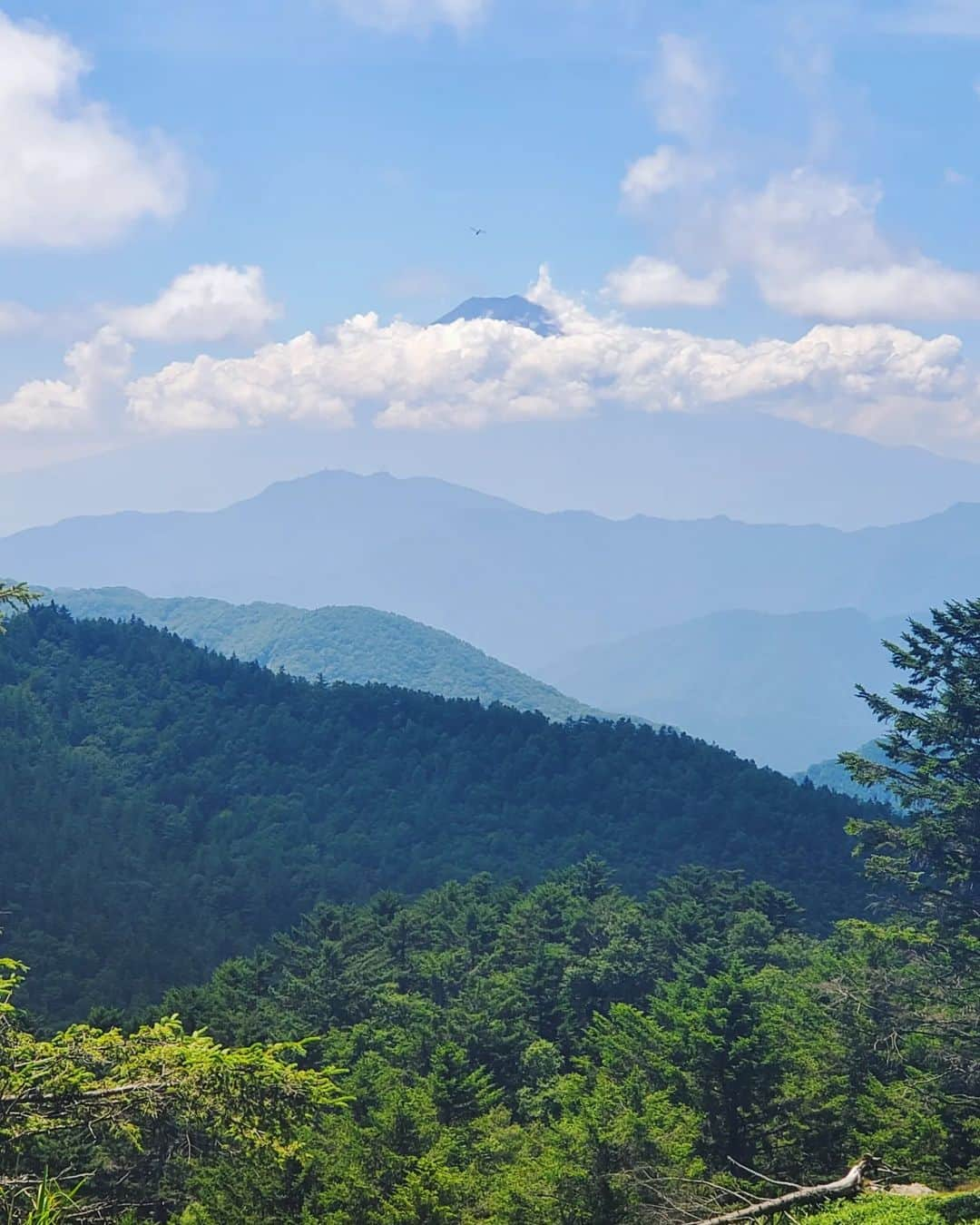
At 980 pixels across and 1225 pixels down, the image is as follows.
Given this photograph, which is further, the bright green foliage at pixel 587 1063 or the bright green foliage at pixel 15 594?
the bright green foliage at pixel 587 1063

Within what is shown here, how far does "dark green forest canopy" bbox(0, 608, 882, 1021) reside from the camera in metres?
88.8

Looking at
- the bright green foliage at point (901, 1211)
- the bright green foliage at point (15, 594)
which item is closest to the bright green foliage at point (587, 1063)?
the bright green foliage at point (901, 1211)

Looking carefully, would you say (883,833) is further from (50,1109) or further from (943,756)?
(50,1109)

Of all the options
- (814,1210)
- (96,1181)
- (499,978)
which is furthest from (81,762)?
(814,1210)

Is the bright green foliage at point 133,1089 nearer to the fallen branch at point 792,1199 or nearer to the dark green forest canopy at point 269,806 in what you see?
the fallen branch at point 792,1199

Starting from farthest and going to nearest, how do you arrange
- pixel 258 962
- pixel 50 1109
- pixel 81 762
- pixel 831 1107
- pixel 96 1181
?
pixel 81 762 < pixel 258 962 < pixel 96 1181 < pixel 831 1107 < pixel 50 1109

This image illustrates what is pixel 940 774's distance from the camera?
4344cm

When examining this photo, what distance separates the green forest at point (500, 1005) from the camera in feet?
58.0

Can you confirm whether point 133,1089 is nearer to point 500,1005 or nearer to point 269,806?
point 500,1005

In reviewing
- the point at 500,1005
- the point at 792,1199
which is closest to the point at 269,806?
the point at 500,1005

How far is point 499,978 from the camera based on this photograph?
52.3 metres

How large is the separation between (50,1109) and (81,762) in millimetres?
113840

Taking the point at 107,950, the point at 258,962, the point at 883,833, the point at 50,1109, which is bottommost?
the point at 107,950

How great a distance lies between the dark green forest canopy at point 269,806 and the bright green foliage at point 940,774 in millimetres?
41554
